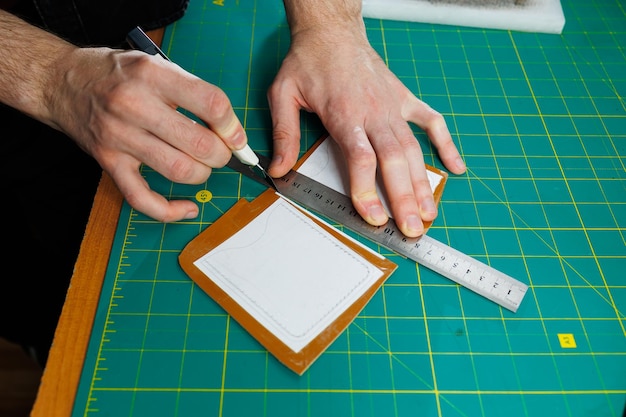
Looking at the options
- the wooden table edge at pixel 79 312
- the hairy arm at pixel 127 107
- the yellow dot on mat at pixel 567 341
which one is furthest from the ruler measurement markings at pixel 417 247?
the wooden table edge at pixel 79 312

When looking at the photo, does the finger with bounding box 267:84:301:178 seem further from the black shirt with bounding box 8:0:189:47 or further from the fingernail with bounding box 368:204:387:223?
the black shirt with bounding box 8:0:189:47

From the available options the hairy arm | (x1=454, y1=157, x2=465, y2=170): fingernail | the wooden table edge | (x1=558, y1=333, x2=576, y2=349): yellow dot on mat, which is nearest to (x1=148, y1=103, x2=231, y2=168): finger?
the hairy arm

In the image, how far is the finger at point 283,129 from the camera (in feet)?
4.63

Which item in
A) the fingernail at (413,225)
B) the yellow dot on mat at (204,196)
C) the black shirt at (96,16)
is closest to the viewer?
the fingernail at (413,225)

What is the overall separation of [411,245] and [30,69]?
1158 mm

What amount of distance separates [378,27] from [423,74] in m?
0.31

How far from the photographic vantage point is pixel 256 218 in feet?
4.40

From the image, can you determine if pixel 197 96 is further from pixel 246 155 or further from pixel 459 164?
pixel 459 164

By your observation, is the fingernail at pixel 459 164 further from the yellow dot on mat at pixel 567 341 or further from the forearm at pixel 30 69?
the forearm at pixel 30 69

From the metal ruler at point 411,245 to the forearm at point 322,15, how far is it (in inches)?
21.4

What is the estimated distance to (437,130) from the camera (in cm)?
152

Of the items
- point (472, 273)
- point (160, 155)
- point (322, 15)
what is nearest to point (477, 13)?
point (322, 15)

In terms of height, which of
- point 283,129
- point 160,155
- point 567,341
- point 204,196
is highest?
point 160,155

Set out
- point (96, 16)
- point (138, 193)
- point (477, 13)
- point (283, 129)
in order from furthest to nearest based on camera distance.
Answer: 1. point (477, 13)
2. point (96, 16)
3. point (283, 129)
4. point (138, 193)
